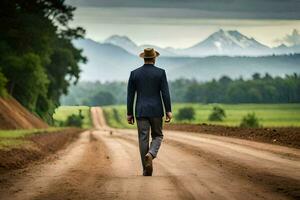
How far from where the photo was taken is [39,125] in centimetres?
6191

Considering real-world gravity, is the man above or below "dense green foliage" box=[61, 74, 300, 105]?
below

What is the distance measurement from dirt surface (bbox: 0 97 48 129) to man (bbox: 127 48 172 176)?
1332 inches

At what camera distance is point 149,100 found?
14359mm

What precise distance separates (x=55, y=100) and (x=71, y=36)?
26.9ft

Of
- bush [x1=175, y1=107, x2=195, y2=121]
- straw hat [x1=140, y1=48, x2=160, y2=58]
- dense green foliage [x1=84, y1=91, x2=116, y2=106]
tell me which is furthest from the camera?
dense green foliage [x1=84, y1=91, x2=116, y2=106]

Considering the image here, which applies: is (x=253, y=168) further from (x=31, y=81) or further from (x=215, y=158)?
(x=31, y=81)

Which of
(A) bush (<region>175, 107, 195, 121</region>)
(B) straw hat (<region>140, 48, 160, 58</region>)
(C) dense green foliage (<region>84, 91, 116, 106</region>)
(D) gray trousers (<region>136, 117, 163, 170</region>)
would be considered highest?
(C) dense green foliage (<region>84, 91, 116, 106</region>)

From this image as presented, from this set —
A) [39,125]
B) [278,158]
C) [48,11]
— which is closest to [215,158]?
[278,158]

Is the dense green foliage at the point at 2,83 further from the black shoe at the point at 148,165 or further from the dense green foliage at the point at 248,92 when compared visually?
the dense green foliage at the point at 248,92

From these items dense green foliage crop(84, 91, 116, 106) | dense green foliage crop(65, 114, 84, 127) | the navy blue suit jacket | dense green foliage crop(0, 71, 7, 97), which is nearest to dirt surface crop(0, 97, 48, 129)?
dense green foliage crop(0, 71, 7, 97)

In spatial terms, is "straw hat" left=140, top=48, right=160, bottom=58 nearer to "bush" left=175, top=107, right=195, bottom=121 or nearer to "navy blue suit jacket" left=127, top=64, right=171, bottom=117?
"navy blue suit jacket" left=127, top=64, right=171, bottom=117

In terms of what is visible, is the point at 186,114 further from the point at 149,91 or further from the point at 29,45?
the point at 149,91

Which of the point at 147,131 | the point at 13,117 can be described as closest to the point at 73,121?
the point at 13,117

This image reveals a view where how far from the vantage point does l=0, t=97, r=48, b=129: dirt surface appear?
160ft
